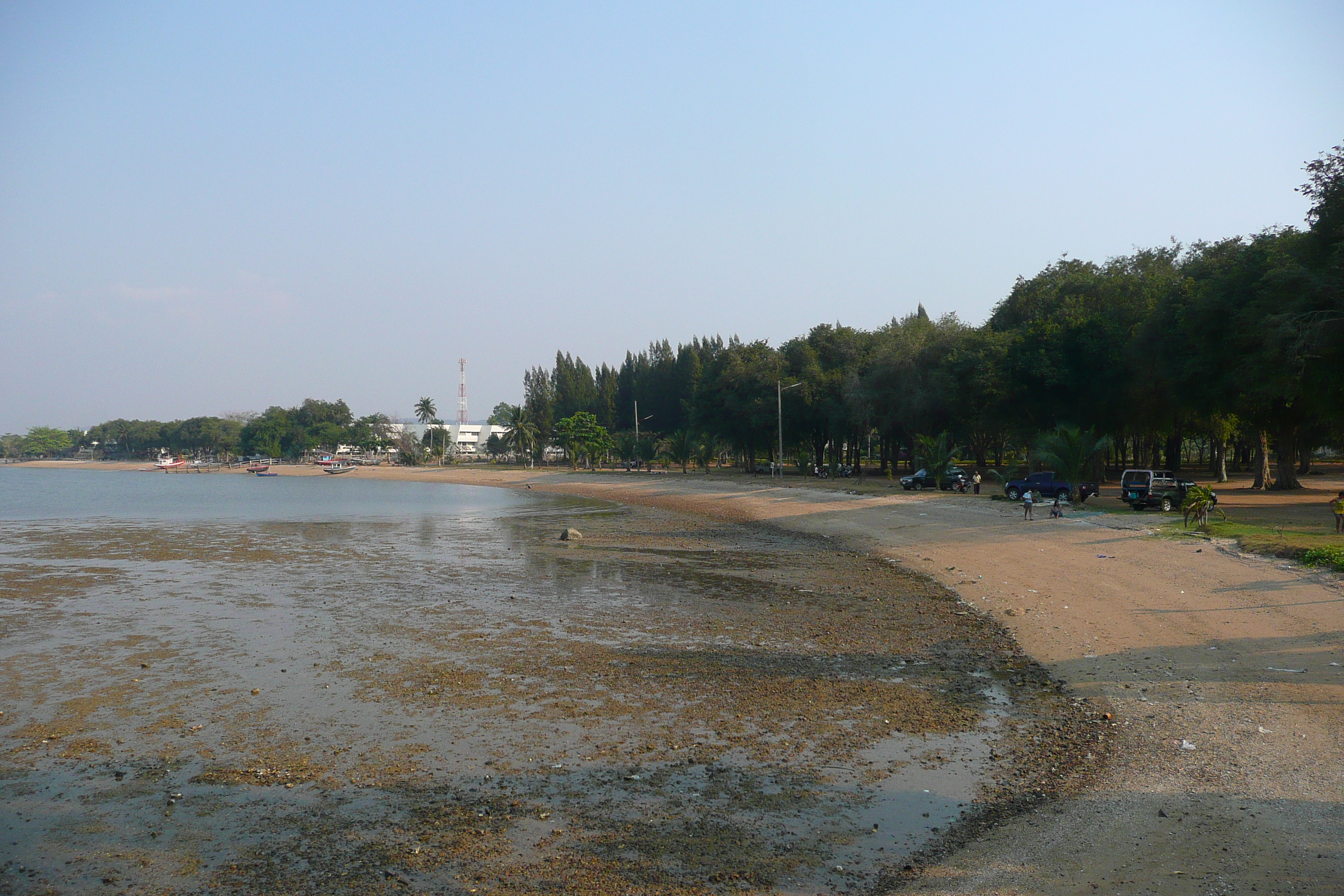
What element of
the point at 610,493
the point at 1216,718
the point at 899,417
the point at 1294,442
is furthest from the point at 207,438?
the point at 1216,718

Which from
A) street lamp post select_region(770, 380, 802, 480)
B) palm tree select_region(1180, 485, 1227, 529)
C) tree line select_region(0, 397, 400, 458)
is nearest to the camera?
palm tree select_region(1180, 485, 1227, 529)

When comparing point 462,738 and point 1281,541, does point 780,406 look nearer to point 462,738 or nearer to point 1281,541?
point 1281,541

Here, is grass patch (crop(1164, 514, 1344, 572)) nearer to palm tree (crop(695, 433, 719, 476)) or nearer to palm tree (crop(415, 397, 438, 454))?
palm tree (crop(695, 433, 719, 476))

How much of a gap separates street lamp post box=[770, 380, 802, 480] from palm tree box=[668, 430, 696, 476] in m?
12.5

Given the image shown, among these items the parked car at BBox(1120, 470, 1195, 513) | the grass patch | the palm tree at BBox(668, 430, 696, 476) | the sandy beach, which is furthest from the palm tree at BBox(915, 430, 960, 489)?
the palm tree at BBox(668, 430, 696, 476)

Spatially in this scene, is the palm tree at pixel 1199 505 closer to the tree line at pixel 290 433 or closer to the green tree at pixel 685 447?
the green tree at pixel 685 447

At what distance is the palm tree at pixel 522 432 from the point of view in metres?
121

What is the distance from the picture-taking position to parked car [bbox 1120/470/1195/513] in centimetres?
3100

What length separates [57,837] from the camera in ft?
25.2

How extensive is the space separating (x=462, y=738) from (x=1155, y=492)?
2916cm

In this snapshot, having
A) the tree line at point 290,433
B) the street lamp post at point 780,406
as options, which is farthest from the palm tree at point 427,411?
the street lamp post at point 780,406

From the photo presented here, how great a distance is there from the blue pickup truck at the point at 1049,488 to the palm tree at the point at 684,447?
1818 inches

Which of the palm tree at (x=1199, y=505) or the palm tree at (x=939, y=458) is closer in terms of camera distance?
the palm tree at (x=1199, y=505)

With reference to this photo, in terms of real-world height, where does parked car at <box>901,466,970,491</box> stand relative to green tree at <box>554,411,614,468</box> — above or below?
below
